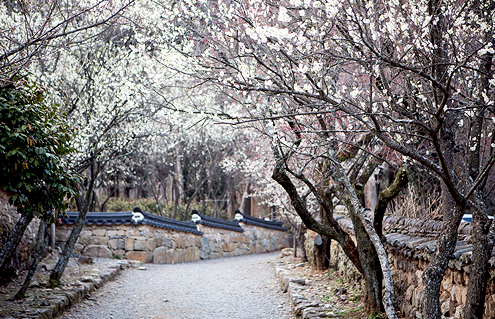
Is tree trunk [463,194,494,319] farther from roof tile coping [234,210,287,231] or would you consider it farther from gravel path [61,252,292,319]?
roof tile coping [234,210,287,231]

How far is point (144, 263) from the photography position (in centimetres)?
1123

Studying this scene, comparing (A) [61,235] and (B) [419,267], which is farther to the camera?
(A) [61,235]

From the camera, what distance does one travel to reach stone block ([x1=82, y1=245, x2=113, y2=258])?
11.1 meters

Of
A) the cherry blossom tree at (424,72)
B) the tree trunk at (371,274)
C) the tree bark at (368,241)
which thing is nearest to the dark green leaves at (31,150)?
the cherry blossom tree at (424,72)

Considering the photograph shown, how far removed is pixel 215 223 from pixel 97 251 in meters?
4.48

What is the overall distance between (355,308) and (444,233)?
2.39 meters

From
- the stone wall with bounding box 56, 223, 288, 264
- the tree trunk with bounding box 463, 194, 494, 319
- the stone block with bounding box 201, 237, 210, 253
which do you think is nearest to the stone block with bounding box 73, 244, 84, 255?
the stone wall with bounding box 56, 223, 288, 264

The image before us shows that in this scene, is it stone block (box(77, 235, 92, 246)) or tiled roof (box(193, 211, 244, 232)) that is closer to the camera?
stone block (box(77, 235, 92, 246))

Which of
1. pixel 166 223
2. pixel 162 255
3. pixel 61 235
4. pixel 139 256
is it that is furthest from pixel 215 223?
pixel 61 235

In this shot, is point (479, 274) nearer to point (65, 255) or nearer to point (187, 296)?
point (187, 296)

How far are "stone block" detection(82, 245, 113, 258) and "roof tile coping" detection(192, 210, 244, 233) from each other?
3.37 metres

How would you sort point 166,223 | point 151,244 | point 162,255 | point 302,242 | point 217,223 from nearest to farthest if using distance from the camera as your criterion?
1. point 302,242
2. point 151,244
3. point 162,255
4. point 166,223
5. point 217,223

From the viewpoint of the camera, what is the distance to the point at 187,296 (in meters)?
7.66

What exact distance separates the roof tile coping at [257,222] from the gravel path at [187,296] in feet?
17.9
